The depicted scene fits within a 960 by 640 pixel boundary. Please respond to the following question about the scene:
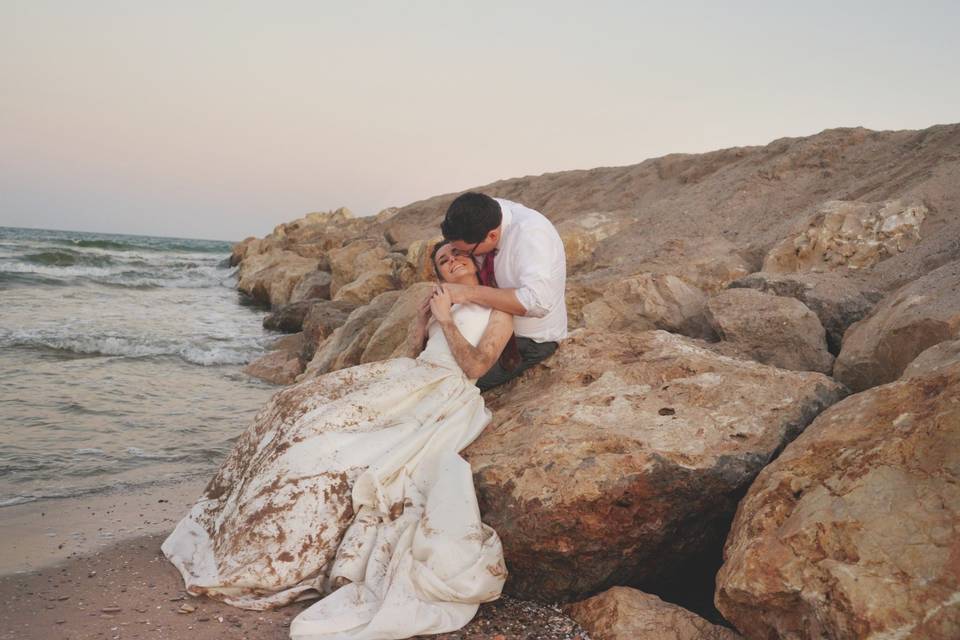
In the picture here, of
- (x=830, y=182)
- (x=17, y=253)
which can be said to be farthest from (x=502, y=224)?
(x=17, y=253)

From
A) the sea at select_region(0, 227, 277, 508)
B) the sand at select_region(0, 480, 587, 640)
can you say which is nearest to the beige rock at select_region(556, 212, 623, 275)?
the sea at select_region(0, 227, 277, 508)

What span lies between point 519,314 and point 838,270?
477cm

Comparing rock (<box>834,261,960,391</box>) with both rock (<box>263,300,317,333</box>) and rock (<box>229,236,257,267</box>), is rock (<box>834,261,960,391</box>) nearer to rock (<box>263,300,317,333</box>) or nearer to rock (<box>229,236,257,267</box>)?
rock (<box>263,300,317,333</box>)

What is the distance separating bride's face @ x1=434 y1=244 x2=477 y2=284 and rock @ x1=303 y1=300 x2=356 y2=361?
557 centimetres

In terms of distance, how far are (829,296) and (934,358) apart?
2.70 meters

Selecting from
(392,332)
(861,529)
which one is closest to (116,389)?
(392,332)

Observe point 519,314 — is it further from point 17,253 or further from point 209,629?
point 17,253

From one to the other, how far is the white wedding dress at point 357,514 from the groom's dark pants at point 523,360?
43 centimetres

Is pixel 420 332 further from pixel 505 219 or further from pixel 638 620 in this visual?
pixel 638 620

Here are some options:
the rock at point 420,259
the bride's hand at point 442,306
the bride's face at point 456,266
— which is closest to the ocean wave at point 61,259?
the rock at point 420,259

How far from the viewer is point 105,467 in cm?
600

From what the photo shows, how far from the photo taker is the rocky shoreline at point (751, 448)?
268cm

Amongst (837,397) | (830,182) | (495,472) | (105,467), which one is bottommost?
(105,467)

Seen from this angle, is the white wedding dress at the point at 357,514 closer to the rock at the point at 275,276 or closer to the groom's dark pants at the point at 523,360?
the groom's dark pants at the point at 523,360
